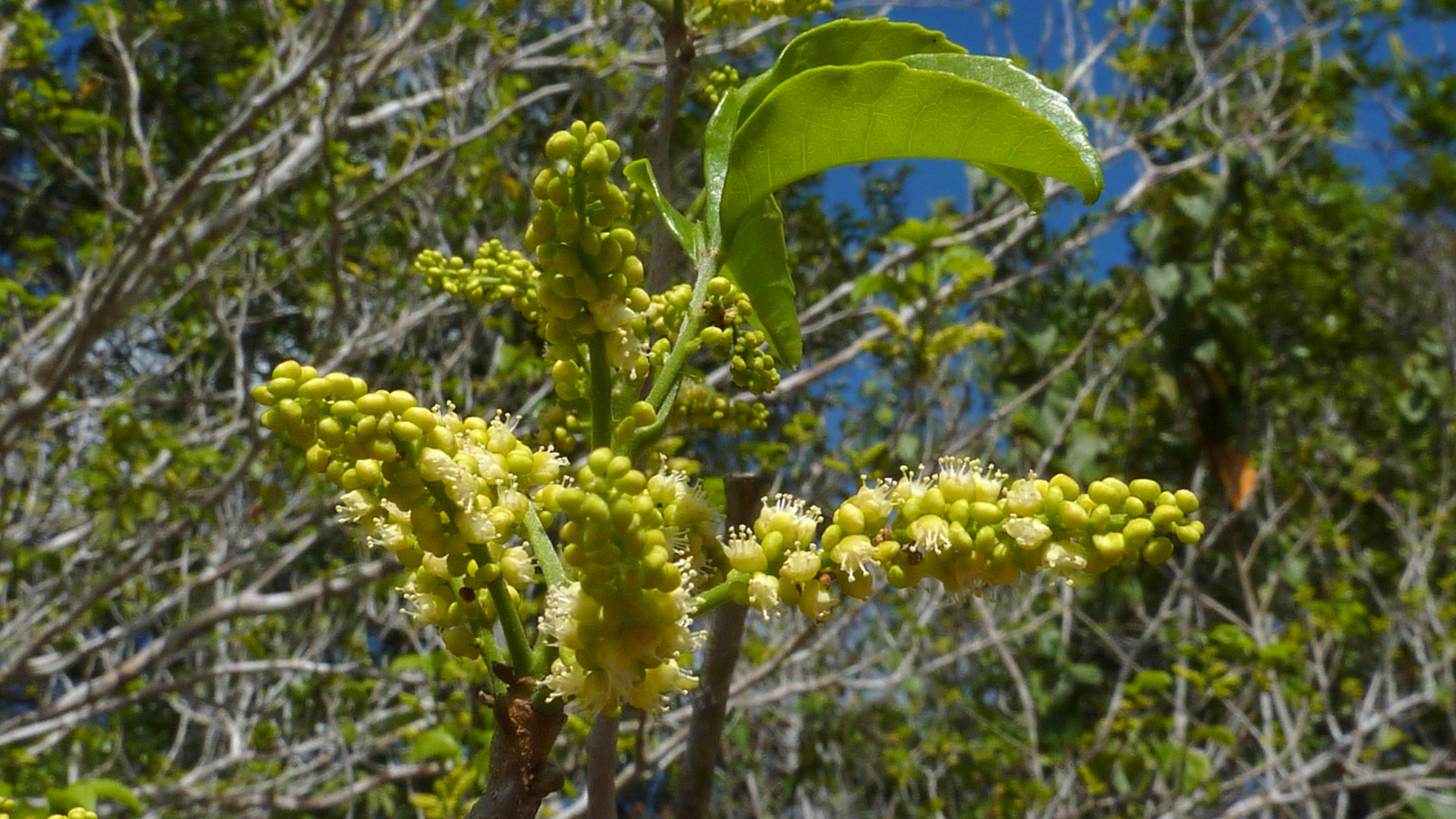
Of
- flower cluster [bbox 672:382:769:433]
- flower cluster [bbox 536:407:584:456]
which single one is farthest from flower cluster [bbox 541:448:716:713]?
flower cluster [bbox 672:382:769:433]

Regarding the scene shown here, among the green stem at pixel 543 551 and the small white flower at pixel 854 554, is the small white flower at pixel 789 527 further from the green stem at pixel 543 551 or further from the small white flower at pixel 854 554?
the green stem at pixel 543 551

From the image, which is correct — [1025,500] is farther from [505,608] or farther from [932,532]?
[505,608]

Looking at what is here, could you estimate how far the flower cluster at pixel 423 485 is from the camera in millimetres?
730

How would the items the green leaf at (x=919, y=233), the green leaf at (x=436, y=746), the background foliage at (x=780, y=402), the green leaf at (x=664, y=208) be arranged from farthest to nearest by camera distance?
the background foliage at (x=780, y=402) < the green leaf at (x=919, y=233) < the green leaf at (x=436, y=746) < the green leaf at (x=664, y=208)

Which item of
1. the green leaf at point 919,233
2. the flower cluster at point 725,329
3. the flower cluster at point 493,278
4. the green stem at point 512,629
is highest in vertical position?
the green leaf at point 919,233

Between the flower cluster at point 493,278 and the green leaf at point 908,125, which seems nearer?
the green leaf at point 908,125

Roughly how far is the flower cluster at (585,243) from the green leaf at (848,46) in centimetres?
24

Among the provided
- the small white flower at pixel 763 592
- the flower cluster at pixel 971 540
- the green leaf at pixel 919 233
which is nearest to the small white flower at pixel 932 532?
the flower cluster at pixel 971 540

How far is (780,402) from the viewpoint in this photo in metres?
5.16

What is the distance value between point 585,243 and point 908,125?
0.29 metres

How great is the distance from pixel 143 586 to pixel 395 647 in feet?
7.74

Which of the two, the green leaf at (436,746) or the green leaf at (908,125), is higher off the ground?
the green leaf at (908,125)

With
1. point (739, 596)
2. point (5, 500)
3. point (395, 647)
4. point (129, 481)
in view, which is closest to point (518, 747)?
point (739, 596)

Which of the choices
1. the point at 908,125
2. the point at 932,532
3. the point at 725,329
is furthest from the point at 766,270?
the point at 932,532
